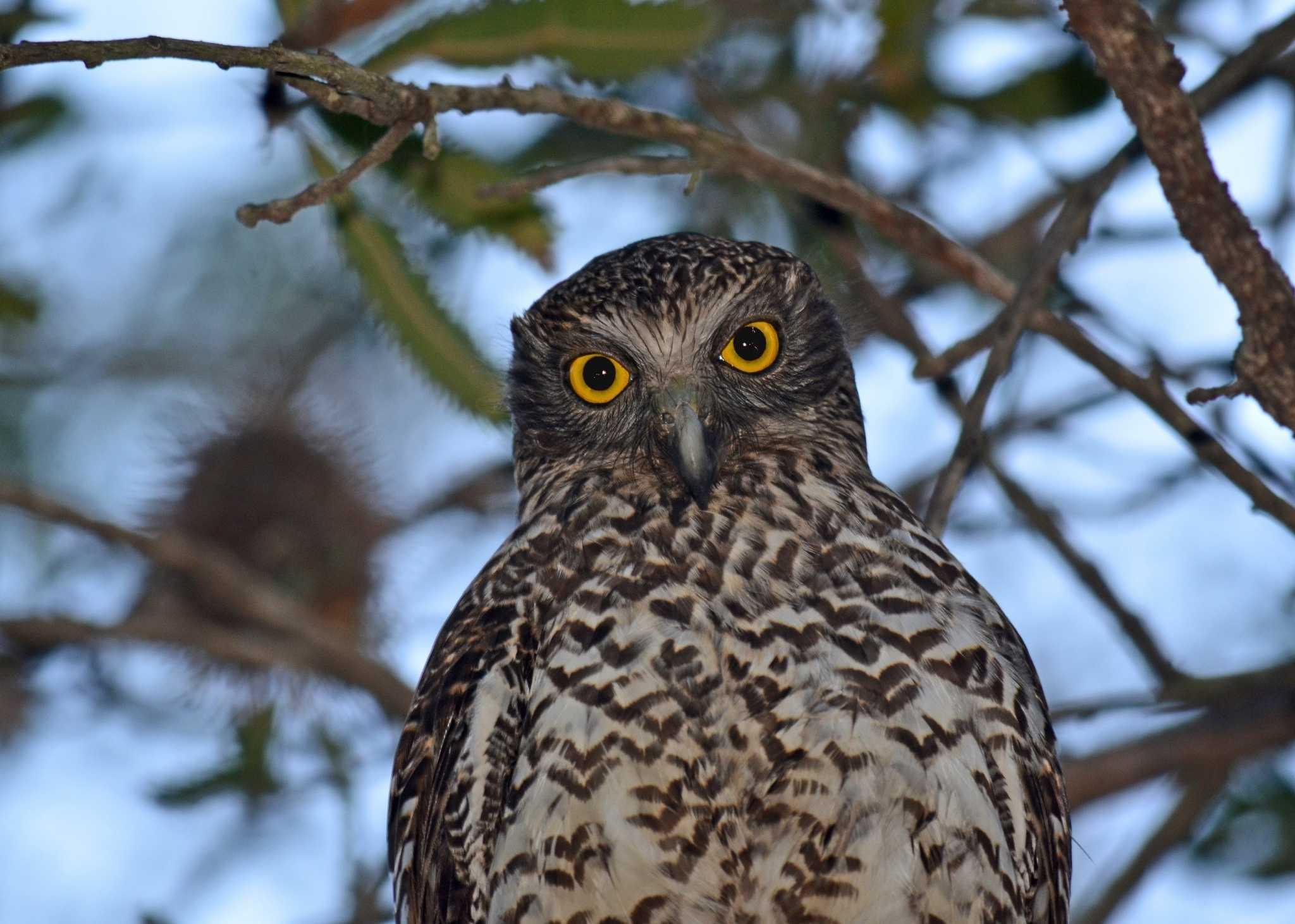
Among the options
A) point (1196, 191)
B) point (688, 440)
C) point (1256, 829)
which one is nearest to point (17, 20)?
point (688, 440)

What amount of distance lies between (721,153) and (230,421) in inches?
118

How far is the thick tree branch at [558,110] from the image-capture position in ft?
8.29

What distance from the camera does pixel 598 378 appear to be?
3.81 meters

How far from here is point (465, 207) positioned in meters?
3.83

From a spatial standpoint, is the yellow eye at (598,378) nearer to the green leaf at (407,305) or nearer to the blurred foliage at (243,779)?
the green leaf at (407,305)

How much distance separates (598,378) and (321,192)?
1.03 m

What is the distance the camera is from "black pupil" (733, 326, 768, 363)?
3770mm

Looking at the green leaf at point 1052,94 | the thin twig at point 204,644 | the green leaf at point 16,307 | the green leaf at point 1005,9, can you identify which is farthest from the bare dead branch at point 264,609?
the green leaf at point 1005,9

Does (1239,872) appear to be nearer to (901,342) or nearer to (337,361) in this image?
(901,342)

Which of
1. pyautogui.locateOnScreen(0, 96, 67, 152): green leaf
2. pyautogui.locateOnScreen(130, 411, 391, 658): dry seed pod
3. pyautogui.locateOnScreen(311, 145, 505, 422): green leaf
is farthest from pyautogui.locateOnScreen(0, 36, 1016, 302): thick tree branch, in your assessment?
pyautogui.locateOnScreen(130, 411, 391, 658): dry seed pod

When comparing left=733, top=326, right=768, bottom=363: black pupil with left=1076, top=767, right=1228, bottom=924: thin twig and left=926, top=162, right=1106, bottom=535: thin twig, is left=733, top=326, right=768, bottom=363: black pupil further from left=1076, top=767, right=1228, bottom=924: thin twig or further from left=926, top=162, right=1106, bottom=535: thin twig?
left=1076, top=767, right=1228, bottom=924: thin twig

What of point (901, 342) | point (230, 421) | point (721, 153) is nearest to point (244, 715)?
point (230, 421)

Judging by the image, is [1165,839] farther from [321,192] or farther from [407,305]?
[321,192]

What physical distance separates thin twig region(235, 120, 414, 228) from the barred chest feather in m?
0.94
